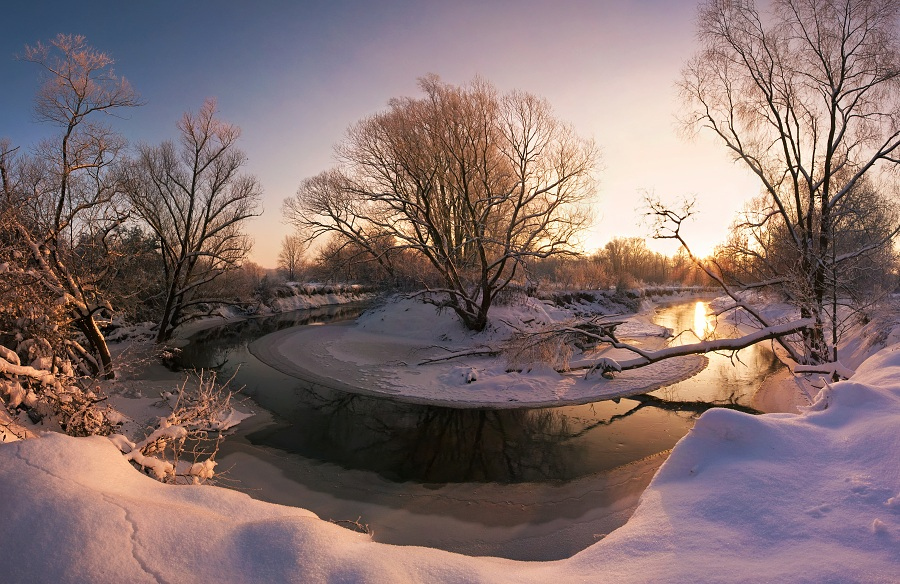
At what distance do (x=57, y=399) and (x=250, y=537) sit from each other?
3485mm

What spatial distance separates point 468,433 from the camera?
9133 millimetres

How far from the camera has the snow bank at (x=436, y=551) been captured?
2184mm

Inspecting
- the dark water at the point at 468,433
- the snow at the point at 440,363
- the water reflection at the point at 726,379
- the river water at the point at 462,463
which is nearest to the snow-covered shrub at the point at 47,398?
the river water at the point at 462,463

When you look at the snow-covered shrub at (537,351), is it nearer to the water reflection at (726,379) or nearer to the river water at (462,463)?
the river water at (462,463)

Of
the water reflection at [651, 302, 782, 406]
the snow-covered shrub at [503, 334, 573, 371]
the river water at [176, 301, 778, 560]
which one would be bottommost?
the river water at [176, 301, 778, 560]

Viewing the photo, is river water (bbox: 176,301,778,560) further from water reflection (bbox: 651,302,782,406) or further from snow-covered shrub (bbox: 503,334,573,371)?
snow-covered shrub (bbox: 503,334,573,371)

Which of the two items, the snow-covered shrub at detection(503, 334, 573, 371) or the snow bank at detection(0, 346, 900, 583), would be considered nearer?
the snow bank at detection(0, 346, 900, 583)

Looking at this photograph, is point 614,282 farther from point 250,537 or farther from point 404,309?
point 250,537

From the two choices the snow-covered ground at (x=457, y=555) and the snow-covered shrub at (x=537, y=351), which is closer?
the snow-covered ground at (x=457, y=555)

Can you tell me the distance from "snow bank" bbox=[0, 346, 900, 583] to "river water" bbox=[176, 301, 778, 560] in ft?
7.27

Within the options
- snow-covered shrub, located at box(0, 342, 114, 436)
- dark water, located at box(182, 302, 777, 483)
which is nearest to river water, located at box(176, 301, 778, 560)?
dark water, located at box(182, 302, 777, 483)

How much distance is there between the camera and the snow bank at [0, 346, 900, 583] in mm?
2184

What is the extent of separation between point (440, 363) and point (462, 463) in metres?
7.33

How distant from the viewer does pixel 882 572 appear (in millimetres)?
2230
